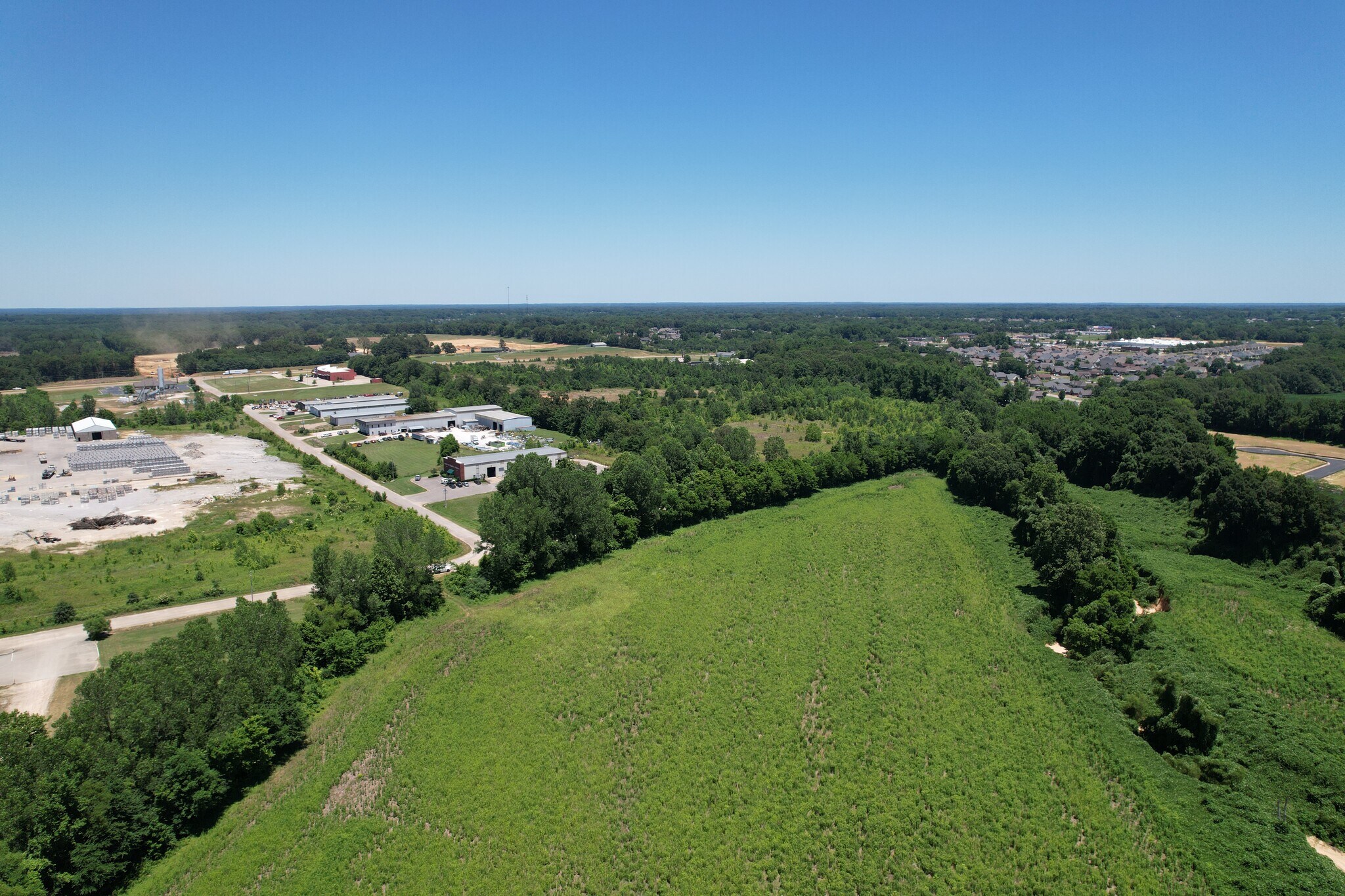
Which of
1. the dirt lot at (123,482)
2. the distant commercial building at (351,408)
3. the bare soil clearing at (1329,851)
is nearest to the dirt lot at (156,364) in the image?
the distant commercial building at (351,408)

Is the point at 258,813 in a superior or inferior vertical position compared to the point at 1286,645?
inferior

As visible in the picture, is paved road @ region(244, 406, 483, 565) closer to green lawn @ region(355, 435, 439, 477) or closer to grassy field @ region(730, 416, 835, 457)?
green lawn @ region(355, 435, 439, 477)

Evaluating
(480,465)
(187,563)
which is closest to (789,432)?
(480,465)

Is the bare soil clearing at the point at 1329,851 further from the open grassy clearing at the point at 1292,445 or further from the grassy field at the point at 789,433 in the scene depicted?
the open grassy clearing at the point at 1292,445

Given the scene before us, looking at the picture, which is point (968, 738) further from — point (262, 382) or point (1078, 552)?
point (262, 382)

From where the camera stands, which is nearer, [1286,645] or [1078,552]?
[1286,645]

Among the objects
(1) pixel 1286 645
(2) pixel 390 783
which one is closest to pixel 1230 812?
(1) pixel 1286 645
